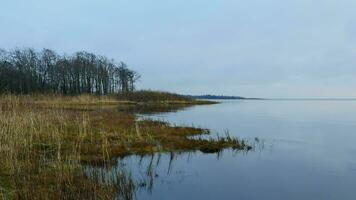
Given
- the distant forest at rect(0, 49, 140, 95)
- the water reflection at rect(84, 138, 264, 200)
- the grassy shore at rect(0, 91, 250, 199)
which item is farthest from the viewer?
the distant forest at rect(0, 49, 140, 95)

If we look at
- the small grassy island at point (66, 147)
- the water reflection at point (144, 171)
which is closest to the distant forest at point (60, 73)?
the small grassy island at point (66, 147)

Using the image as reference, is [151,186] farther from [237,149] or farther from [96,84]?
[96,84]

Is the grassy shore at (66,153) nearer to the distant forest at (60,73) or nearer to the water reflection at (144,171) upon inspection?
the water reflection at (144,171)

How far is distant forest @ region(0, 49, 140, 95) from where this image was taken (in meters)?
79.2

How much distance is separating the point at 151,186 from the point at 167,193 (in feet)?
2.26

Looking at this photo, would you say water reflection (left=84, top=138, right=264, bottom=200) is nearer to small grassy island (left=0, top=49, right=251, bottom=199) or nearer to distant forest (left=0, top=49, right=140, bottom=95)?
small grassy island (left=0, top=49, right=251, bottom=199)

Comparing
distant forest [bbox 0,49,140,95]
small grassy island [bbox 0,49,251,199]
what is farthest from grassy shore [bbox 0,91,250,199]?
distant forest [bbox 0,49,140,95]

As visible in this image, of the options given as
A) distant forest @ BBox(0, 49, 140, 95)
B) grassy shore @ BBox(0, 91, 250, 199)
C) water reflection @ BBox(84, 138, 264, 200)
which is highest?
distant forest @ BBox(0, 49, 140, 95)

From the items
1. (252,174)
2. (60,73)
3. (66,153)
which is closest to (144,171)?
(66,153)

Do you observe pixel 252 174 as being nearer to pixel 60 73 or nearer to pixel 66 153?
pixel 66 153

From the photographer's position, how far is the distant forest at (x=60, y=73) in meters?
79.2

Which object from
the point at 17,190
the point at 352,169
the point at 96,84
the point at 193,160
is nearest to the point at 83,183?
the point at 17,190

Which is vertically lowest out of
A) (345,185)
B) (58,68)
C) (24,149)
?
(345,185)

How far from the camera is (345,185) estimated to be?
12.2 meters
